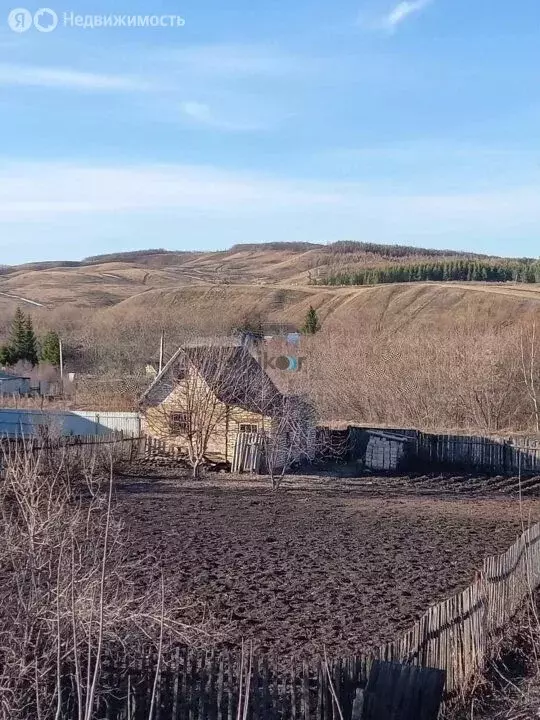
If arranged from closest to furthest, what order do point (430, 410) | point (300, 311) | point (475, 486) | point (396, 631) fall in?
point (396, 631), point (475, 486), point (430, 410), point (300, 311)

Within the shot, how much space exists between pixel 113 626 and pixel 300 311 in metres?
96.9

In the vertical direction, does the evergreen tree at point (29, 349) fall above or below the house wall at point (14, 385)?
above

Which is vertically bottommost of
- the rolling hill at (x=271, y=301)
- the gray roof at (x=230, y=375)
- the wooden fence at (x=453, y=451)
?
the wooden fence at (x=453, y=451)

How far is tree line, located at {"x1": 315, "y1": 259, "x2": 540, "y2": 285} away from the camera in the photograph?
116 meters

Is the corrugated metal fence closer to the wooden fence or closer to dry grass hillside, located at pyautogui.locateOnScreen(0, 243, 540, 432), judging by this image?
dry grass hillside, located at pyautogui.locateOnScreen(0, 243, 540, 432)

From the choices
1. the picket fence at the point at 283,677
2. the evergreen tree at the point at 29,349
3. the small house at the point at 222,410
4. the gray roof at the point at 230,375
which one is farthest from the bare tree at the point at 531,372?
the evergreen tree at the point at 29,349

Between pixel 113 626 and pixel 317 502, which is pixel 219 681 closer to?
pixel 113 626

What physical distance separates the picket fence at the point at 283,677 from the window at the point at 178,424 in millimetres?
17249

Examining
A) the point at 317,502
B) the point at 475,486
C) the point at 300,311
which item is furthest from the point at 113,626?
the point at 300,311

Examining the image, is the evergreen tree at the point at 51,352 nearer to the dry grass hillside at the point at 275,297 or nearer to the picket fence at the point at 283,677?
the dry grass hillside at the point at 275,297

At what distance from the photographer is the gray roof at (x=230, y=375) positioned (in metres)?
23.9

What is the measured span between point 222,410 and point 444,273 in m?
100

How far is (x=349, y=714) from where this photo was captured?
596cm

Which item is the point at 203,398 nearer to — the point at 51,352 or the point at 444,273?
the point at 51,352
